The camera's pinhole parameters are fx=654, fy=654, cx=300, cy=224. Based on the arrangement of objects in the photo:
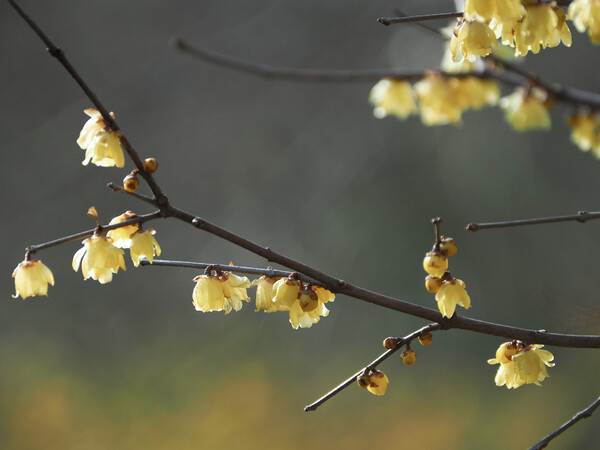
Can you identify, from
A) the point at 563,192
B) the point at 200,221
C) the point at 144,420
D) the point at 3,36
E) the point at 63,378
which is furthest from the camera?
the point at 3,36

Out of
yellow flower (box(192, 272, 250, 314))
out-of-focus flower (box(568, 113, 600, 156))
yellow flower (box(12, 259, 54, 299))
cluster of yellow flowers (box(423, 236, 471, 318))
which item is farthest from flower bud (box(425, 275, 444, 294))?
out-of-focus flower (box(568, 113, 600, 156))

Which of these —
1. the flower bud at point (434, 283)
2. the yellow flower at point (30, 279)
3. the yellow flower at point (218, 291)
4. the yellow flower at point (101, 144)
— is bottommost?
the yellow flower at point (30, 279)

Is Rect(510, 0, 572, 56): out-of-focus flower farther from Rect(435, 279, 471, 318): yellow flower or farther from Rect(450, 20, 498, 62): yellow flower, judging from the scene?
Rect(435, 279, 471, 318): yellow flower

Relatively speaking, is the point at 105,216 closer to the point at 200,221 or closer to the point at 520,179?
the point at 520,179

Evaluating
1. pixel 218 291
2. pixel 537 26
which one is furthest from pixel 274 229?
pixel 537 26

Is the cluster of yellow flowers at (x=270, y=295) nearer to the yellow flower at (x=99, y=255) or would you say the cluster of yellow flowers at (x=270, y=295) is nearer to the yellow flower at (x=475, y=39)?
the yellow flower at (x=99, y=255)

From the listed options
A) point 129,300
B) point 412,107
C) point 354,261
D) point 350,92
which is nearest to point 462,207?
point 354,261

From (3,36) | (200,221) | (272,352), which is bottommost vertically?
(200,221)

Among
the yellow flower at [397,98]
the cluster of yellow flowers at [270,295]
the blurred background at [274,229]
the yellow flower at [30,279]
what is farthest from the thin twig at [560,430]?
the blurred background at [274,229]

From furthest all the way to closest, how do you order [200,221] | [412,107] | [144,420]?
[144,420], [412,107], [200,221]
